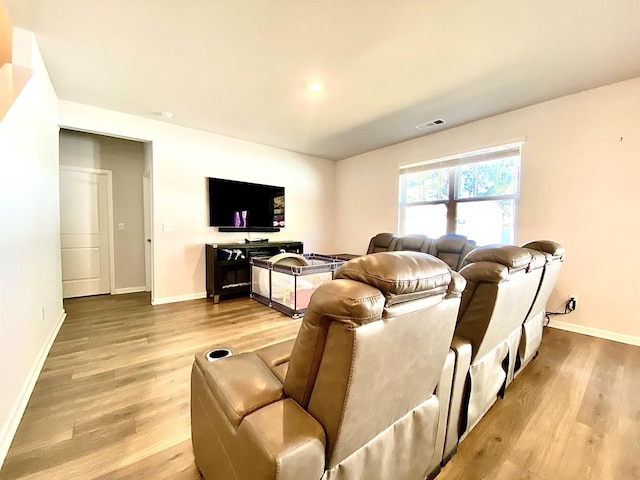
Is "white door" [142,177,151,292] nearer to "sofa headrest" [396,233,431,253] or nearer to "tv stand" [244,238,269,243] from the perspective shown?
"tv stand" [244,238,269,243]

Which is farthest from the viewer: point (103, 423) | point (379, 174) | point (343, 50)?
point (379, 174)

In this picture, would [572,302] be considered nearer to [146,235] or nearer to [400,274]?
[400,274]

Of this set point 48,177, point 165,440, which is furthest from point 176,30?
point 165,440

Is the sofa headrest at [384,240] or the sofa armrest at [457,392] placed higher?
the sofa headrest at [384,240]

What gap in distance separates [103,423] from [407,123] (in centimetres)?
437

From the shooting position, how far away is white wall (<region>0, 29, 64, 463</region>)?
154cm

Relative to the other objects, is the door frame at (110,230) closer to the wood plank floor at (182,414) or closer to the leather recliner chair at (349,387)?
the wood plank floor at (182,414)

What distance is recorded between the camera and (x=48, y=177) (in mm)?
2582

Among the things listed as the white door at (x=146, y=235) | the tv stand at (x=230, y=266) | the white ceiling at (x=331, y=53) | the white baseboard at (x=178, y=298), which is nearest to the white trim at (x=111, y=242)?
the white door at (x=146, y=235)

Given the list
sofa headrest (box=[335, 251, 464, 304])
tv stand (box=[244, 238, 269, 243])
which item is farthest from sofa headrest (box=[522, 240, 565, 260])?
tv stand (box=[244, 238, 269, 243])

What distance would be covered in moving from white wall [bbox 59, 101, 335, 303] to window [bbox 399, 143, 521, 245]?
2.48 metres

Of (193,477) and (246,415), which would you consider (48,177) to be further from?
(246,415)

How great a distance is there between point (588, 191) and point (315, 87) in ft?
10.4

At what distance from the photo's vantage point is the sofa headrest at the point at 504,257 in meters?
1.36
